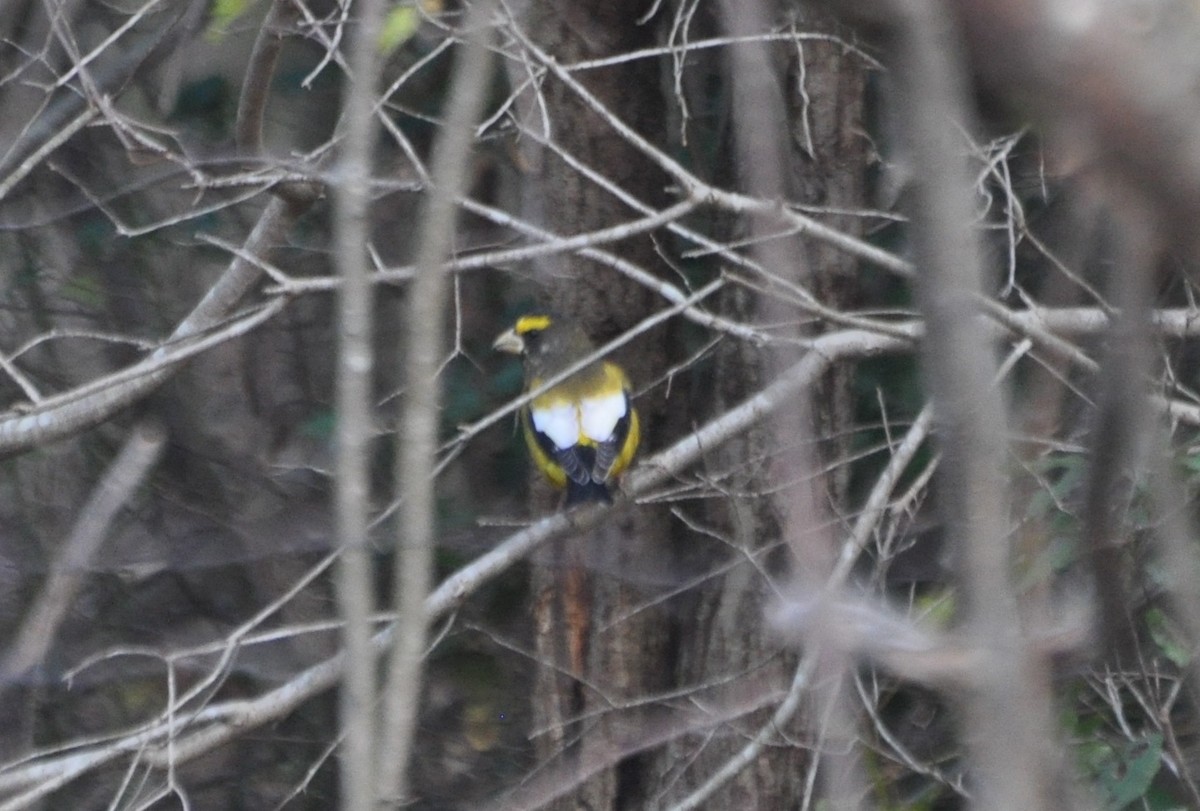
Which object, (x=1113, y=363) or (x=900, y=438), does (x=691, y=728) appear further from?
(x=1113, y=363)

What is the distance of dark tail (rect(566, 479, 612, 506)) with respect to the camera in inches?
190

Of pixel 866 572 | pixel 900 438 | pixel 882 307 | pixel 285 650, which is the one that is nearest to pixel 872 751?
pixel 866 572

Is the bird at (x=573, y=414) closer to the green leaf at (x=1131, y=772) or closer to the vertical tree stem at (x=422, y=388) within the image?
the green leaf at (x=1131, y=772)

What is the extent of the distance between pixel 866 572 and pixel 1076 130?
4.13 metres

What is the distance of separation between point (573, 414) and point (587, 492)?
18.2 inches

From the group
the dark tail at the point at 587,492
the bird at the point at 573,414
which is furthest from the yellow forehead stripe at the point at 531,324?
the dark tail at the point at 587,492

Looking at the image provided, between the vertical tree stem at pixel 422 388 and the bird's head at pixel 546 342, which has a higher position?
the vertical tree stem at pixel 422 388

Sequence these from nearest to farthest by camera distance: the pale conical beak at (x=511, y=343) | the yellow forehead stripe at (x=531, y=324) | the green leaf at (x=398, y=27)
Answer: the green leaf at (x=398, y=27), the yellow forehead stripe at (x=531, y=324), the pale conical beak at (x=511, y=343)

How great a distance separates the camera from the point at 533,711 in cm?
529

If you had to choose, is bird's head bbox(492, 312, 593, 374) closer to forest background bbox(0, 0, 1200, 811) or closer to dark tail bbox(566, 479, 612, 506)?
forest background bbox(0, 0, 1200, 811)

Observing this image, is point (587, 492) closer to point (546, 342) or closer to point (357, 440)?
point (546, 342)

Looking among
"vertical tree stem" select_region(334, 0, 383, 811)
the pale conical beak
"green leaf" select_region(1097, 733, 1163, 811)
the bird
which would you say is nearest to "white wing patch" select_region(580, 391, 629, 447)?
the bird

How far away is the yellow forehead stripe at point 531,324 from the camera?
205 inches

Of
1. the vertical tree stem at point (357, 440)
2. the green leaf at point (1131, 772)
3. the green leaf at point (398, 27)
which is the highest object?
the green leaf at point (398, 27)
